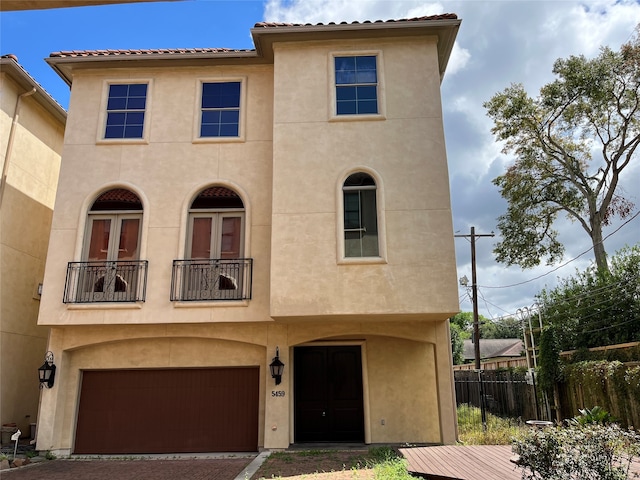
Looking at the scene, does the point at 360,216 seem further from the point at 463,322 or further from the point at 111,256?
the point at 463,322

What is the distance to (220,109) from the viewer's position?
12.7 metres

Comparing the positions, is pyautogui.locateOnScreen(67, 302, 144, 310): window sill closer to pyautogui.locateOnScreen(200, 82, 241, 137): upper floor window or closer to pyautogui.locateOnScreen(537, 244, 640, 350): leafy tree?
pyautogui.locateOnScreen(200, 82, 241, 137): upper floor window

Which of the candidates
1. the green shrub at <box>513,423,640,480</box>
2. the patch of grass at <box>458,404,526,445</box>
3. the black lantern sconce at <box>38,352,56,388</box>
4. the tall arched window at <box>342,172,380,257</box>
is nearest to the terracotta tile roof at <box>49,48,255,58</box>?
the tall arched window at <box>342,172,380,257</box>

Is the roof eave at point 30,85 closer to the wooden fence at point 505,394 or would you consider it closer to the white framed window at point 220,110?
the white framed window at point 220,110

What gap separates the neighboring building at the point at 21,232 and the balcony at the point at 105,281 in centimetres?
261

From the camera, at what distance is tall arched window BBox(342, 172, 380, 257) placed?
10.8 m

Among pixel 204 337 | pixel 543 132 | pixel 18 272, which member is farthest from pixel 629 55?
pixel 18 272

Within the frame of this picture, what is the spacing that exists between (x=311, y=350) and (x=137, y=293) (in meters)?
4.64

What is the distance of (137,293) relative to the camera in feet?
37.0

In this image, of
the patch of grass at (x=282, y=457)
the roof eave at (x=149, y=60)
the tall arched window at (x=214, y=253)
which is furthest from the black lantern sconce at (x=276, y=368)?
the roof eave at (x=149, y=60)

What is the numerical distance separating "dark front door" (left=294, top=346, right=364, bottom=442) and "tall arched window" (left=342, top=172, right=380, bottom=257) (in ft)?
10.3

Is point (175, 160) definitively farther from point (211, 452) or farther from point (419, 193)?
point (211, 452)

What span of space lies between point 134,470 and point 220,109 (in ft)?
28.9

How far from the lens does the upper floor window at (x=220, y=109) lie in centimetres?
1259
